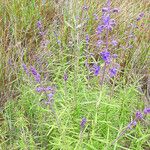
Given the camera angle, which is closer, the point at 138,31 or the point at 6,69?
the point at 6,69

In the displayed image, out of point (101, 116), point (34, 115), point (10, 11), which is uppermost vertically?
point (10, 11)

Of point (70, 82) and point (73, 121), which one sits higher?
point (70, 82)

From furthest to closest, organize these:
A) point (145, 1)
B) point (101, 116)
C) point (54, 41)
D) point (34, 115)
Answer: point (145, 1), point (54, 41), point (34, 115), point (101, 116)

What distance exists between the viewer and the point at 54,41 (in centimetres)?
336

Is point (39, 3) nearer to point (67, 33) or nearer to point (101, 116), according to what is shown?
point (67, 33)

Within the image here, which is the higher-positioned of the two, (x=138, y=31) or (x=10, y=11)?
(x=10, y=11)

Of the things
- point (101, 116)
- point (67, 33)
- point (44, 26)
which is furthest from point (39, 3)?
point (101, 116)

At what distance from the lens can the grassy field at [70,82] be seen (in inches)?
85.0

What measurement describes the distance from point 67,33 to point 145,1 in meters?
1.84

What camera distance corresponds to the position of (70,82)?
2621 mm

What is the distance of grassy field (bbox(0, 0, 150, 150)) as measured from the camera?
2.16 meters

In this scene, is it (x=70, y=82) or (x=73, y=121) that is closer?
(x=73, y=121)

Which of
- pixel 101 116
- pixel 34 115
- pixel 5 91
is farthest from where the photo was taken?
pixel 5 91

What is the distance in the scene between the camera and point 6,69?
9.60 feet
